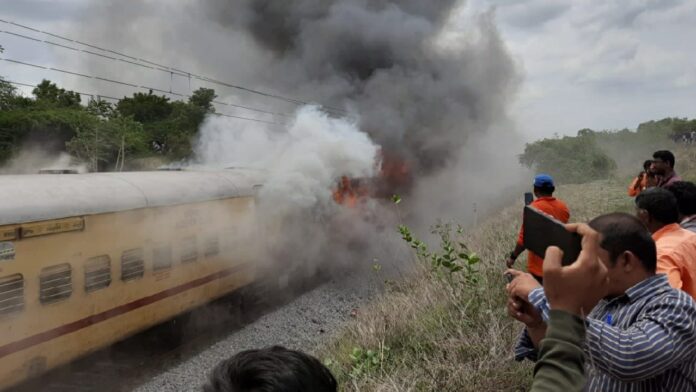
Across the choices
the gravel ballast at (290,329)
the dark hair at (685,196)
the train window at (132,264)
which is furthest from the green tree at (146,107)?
the dark hair at (685,196)

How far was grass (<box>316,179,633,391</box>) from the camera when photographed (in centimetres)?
354

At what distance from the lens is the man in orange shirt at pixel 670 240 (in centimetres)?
262

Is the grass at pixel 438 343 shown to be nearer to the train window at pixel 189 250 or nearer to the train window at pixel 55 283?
the train window at pixel 189 250

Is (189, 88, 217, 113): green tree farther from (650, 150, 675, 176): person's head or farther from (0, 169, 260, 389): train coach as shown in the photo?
(650, 150, 675, 176): person's head

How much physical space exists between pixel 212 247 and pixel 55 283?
2.88 metres

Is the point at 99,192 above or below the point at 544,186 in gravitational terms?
below

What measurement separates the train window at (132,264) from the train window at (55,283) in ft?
2.67

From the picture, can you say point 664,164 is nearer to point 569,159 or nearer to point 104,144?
point 104,144

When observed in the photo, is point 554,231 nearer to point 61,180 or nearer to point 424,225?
point 61,180

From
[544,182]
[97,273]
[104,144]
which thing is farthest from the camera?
[104,144]

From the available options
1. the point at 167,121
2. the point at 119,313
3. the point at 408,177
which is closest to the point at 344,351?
the point at 119,313

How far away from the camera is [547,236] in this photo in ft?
4.87

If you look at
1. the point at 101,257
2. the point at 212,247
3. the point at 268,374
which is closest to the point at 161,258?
the point at 101,257

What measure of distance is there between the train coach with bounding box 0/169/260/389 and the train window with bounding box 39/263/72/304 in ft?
0.04
